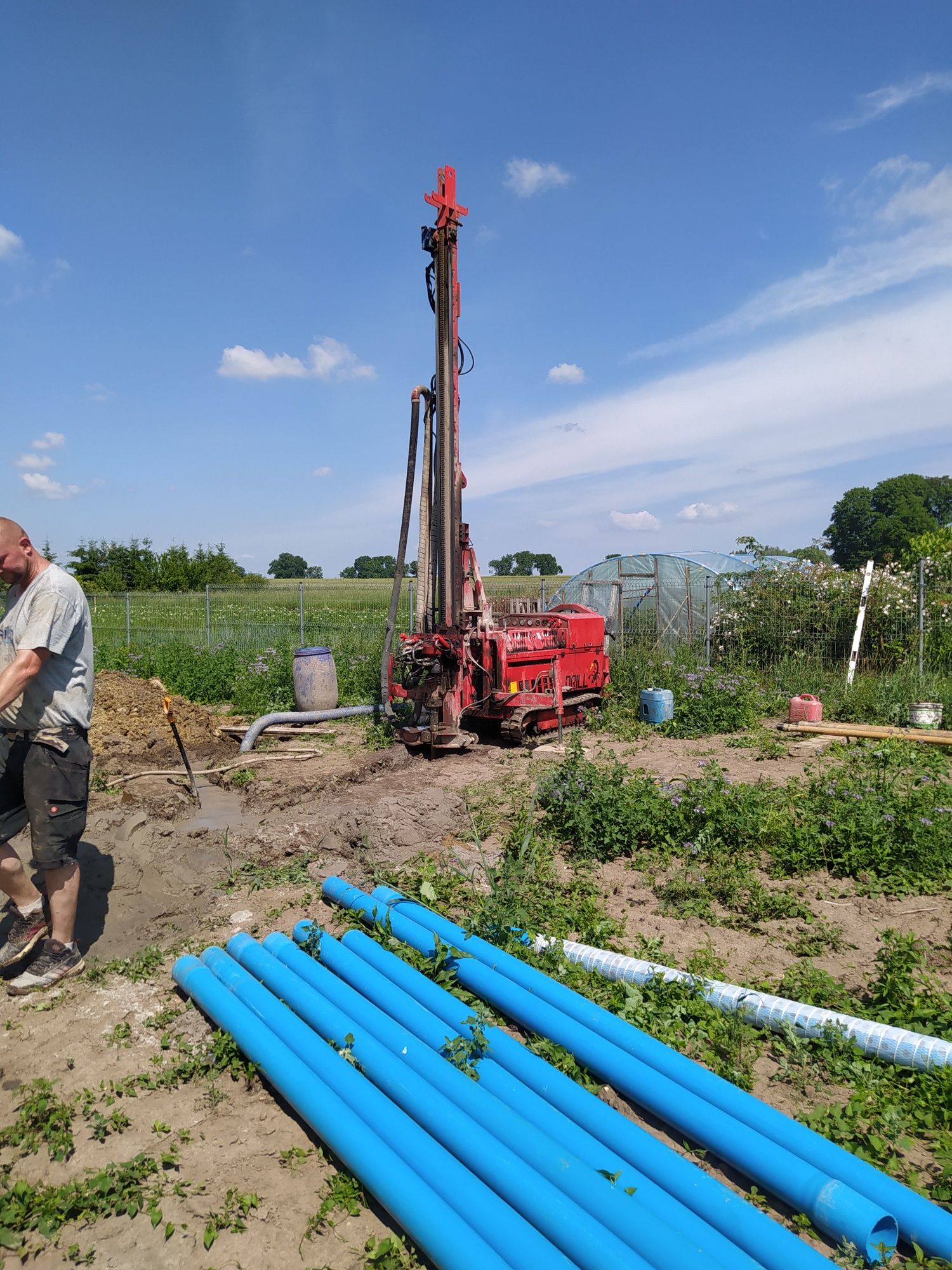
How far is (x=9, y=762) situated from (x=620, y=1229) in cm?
346

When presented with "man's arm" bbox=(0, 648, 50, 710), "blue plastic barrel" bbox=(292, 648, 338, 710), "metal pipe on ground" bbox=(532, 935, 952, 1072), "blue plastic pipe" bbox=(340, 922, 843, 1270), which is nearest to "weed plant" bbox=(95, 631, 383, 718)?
"blue plastic barrel" bbox=(292, 648, 338, 710)

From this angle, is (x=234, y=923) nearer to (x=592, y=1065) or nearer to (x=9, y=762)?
(x=9, y=762)

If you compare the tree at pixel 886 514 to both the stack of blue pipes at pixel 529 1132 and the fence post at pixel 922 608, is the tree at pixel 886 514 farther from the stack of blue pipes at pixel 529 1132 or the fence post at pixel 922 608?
the stack of blue pipes at pixel 529 1132

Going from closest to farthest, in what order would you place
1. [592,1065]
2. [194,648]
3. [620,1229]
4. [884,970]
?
[620,1229], [592,1065], [884,970], [194,648]

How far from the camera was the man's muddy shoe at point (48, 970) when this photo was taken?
376cm

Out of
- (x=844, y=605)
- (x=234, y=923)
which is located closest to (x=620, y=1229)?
(x=234, y=923)

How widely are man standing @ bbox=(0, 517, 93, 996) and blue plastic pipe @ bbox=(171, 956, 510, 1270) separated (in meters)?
0.97

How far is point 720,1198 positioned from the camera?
2.26 meters

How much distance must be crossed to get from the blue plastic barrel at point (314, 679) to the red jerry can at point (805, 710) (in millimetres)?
6652

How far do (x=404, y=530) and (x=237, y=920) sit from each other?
5502 millimetres

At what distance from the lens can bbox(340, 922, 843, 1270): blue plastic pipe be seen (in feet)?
6.91

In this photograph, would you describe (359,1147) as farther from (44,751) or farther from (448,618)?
(448,618)

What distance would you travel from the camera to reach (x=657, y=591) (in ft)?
54.6

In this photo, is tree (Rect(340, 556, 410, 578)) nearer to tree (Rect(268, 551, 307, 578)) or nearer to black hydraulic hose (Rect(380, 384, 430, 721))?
tree (Rect(268, 551, 307, 578))
